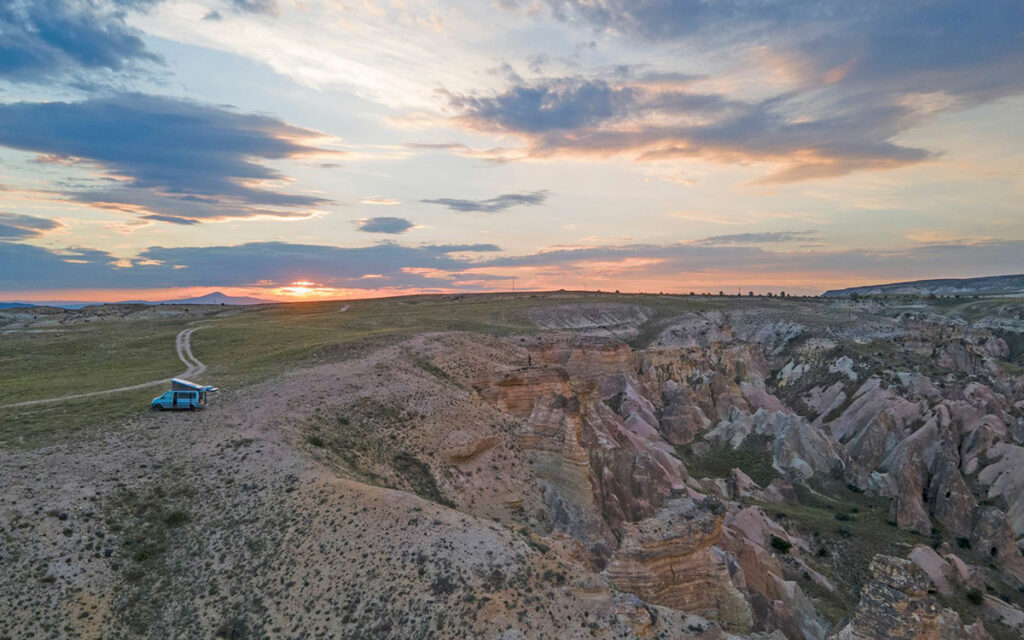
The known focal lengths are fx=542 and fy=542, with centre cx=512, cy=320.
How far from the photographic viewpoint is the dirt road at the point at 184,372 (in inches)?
1432

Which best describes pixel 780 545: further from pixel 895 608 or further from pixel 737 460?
pixel 737 460

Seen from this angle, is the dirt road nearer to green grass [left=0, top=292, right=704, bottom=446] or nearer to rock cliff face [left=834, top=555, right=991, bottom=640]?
green grass [left=0, top=292, right=704, bottom=446]

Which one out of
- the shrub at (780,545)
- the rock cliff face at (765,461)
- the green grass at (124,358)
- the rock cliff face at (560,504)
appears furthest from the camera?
the shrub at (780,545)

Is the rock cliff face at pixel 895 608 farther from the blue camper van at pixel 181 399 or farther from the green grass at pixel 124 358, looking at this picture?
the green grass at pixel 124 358

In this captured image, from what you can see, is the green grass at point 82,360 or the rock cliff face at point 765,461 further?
the green grass at point 82,360

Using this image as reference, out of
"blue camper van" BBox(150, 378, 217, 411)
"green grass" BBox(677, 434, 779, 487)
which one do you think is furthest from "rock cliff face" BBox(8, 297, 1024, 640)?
"blue camper van" BBox(150, 378, 217, 411)

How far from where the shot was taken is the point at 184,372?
50031 mm

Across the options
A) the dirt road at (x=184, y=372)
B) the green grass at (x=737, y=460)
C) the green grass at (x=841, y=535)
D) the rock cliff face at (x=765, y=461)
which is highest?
the dirt road at (x=184, y=372)

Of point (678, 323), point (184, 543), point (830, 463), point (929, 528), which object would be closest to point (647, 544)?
point (184, 543)

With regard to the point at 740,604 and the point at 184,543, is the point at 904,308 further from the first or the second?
the point at 184,543

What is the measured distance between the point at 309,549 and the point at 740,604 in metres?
19.2

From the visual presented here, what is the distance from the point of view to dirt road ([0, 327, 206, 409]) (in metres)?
36.4

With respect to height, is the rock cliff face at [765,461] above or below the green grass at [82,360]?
below

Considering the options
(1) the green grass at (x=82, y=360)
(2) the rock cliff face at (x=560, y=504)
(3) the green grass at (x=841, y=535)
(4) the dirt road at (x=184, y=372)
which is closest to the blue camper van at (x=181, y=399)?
(2) the rock cliff face at (x=560, y=504)
